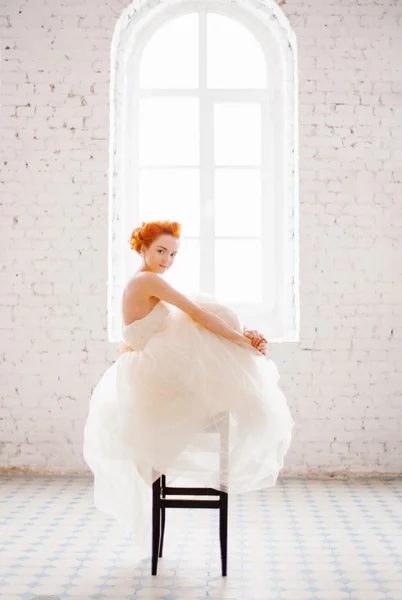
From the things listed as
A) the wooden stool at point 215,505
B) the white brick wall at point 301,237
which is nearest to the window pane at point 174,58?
the white brick wall at point 301,237

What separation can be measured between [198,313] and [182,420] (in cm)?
46

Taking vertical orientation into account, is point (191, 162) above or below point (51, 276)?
above

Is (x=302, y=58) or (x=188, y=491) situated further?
(x=302, y=58)

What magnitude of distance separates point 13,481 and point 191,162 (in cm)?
252

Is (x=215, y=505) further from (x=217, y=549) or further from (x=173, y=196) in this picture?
(x=173, y=196)

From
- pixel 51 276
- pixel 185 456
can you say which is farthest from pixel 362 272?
pixel 185 456

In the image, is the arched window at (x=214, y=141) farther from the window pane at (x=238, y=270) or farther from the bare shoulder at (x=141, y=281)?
the bare shoulder at (x=141, y=281)

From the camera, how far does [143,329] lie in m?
2.97

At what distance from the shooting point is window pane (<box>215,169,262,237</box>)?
16.8ft

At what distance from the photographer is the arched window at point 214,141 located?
5.06m

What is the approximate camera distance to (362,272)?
15.6 feet

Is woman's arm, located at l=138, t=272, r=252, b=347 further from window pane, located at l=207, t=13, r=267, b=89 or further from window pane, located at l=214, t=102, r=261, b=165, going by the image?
window pane, located at l=207, t=13, r=267, b=89

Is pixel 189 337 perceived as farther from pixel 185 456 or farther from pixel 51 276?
pixel 51 276

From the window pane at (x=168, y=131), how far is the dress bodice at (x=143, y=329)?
Answer: 2389 millimetres
